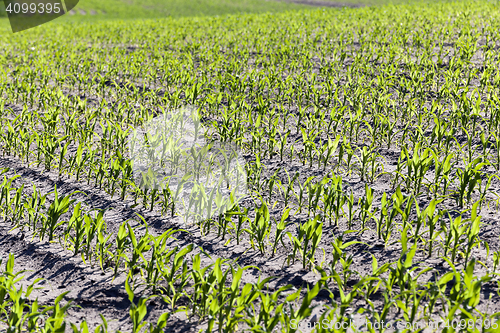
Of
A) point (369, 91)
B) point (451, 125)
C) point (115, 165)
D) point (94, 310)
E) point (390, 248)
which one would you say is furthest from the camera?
point (369, 91)

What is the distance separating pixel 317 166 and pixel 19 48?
9639mm

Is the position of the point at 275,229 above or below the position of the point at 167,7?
below

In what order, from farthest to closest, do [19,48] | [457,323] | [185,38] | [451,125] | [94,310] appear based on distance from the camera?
[185,38]
[19,48]
[451,125]
[94,310]
[457,323]

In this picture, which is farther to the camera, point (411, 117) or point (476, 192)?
point (411, 117)

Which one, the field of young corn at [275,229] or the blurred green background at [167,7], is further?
the blurred green background at [167,7]

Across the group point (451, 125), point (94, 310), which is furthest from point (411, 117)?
point (94, 310)

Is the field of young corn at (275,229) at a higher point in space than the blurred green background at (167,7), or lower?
lower

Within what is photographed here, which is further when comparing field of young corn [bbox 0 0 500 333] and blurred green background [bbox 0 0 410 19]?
blurred green background [bbox 0 0 410 19]

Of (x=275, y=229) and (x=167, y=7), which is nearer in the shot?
(x=275, y=229)

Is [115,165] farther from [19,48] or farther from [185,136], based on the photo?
[19,48]

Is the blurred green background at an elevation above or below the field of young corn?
above

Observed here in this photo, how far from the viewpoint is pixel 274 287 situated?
277 centimetres

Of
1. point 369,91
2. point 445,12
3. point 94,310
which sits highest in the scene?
point 445,12

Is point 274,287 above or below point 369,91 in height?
below
